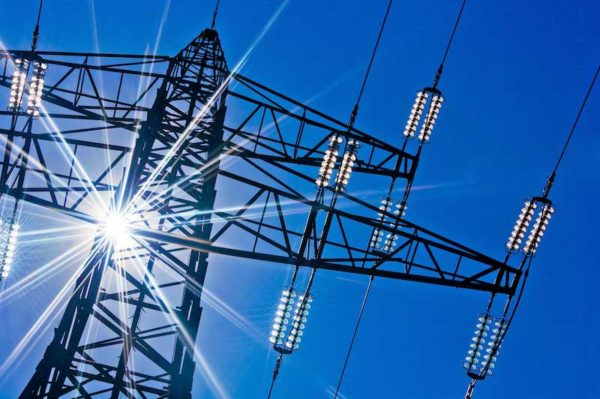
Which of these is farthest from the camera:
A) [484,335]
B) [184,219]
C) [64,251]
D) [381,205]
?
[64,251]

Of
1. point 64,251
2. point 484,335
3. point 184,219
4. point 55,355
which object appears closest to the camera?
point 55,355

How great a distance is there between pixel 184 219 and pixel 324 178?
10.9 feet

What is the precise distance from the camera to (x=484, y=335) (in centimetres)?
1391

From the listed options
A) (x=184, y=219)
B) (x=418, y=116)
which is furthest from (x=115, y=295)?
(x=418, y=116)

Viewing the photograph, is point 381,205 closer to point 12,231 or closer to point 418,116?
point 418,116

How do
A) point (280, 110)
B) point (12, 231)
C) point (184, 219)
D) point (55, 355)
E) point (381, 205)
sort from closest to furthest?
1. point (55, 355)
2. point (184, 219)
3. point (12, 231)
4. point (280, 110)
5. point (381, 205)

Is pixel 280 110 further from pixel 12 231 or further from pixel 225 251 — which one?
pixel 12 231

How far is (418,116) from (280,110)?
403 cm

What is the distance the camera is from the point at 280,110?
16.3 meters

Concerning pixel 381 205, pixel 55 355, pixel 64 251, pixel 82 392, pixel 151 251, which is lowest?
pixel 64 251

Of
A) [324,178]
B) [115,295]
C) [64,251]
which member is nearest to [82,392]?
[115,295]

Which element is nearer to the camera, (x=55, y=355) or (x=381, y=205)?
(x=55, y=355)

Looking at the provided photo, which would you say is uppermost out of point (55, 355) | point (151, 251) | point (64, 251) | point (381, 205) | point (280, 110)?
point (280, 110)

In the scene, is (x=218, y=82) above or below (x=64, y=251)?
above
